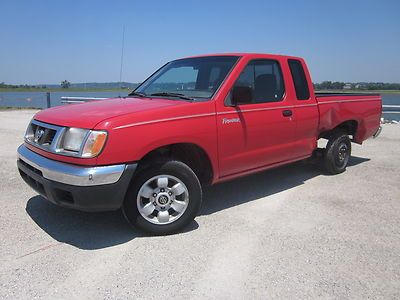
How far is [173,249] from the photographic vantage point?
3.43 metres

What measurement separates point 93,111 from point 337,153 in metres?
4.07

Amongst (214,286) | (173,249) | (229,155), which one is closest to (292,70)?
(229,155)

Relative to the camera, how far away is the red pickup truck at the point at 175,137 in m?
3.31

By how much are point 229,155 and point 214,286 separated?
67.3 inches

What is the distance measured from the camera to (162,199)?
3705 mm

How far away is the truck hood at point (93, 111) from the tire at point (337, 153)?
3033 millimetres

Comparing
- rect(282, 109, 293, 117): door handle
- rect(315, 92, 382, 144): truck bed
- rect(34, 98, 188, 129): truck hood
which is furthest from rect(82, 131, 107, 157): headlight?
rect(315, 92, 382, 144): truck bed

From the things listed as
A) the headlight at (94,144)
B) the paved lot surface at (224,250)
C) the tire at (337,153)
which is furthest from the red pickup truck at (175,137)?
the tire at (337,153)

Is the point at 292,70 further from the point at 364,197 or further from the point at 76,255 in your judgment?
the point at 76,255

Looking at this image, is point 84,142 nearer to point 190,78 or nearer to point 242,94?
point 242,94

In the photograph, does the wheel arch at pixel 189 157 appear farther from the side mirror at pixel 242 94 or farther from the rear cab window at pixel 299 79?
the rear cab window at pixel 299 79

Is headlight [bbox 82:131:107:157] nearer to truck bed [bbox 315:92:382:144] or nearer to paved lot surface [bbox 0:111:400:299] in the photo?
paved lot surface [bbox 0:111:400:299]

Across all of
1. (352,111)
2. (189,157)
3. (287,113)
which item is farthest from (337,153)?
(189,157)

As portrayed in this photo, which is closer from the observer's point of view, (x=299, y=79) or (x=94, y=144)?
(x=94, y=144)
